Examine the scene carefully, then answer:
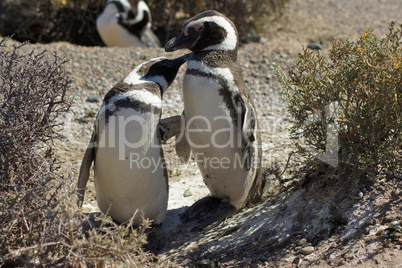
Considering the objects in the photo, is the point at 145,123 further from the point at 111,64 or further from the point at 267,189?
the point at 111,64

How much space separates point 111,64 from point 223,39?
2.98 metres

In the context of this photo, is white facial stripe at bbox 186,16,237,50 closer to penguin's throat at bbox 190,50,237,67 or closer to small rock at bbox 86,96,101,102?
penguin's throat at bbox 190,50,237,67

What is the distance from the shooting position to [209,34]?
3.03 meters

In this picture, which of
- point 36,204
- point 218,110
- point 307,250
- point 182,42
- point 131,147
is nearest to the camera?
point 36,204

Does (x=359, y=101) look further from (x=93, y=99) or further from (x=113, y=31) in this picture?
(x=113, y=31)

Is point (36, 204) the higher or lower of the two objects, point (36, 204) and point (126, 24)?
the lower

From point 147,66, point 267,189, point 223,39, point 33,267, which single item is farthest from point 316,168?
point 33,267

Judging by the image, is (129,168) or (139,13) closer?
(129,168)

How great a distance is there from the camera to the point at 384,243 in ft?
8.23

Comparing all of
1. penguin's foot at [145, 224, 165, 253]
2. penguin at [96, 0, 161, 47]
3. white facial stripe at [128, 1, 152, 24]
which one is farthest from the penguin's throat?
white facial stripe at [128, 1, 152, 24]

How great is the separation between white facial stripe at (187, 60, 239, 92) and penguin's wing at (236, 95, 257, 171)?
88mm

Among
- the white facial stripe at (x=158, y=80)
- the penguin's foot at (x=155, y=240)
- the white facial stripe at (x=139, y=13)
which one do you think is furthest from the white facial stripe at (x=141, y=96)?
the white facial stripe at (x=139, y=13)

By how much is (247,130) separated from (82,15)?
18.4 feet

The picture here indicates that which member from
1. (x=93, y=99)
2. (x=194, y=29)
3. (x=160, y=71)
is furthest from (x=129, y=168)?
(x=93, y=99)
